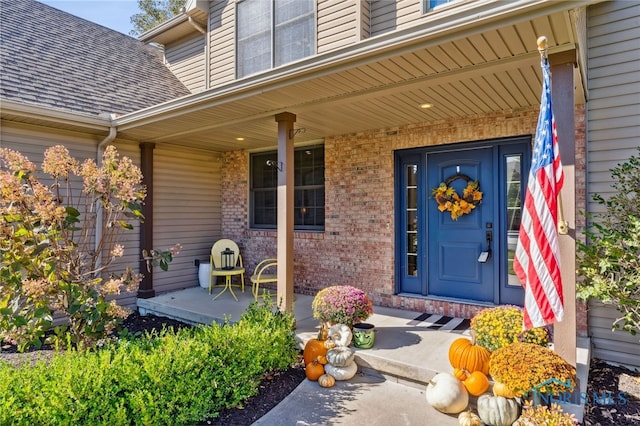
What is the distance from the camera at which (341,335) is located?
366 cm

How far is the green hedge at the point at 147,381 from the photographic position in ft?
7.54

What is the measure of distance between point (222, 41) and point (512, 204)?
5.67 m

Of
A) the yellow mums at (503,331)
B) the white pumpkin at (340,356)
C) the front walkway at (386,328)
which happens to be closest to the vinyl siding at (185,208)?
the front walkway at (386,328)

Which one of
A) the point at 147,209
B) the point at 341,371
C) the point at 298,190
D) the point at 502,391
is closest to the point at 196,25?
the point at 147,209

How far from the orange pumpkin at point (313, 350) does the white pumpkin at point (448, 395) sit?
3.47ft

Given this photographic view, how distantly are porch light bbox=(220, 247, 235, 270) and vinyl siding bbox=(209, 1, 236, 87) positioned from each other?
3083 mm

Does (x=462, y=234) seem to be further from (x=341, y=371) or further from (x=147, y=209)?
(x=147, y=209)

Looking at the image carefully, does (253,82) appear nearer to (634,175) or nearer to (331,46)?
(331,46)

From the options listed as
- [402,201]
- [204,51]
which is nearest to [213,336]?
[402,201]

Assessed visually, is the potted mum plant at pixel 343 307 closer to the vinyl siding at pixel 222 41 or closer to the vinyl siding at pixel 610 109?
the vinyl siding at pixel 610 109

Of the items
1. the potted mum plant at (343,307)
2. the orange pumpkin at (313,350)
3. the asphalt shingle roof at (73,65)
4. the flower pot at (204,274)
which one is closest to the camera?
the orange pumpkin at (313,350)

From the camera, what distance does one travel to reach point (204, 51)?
750 cm

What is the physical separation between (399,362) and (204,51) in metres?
6.87

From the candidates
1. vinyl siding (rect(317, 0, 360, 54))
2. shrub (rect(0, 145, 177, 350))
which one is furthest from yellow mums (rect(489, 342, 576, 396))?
vinyl siding (rect(317, 0, 360, 54))
